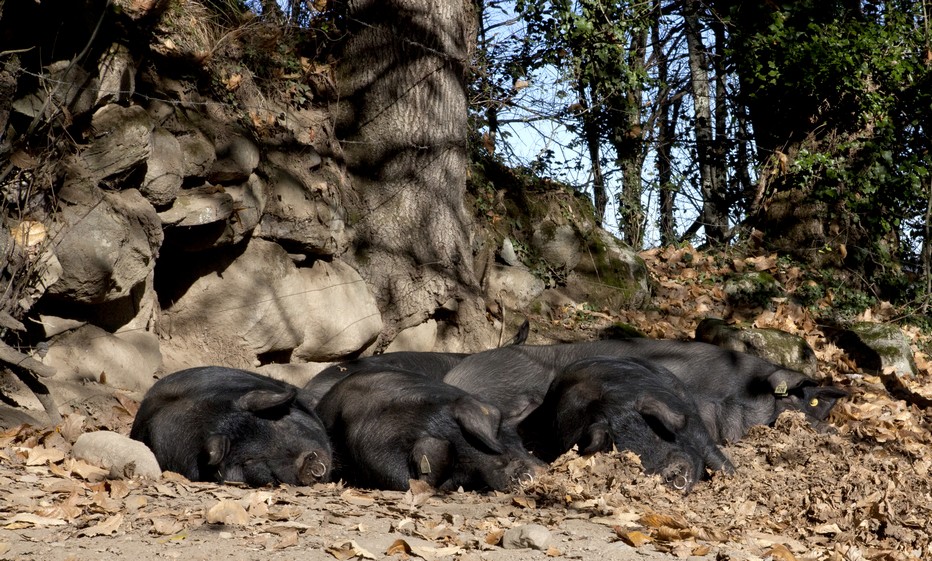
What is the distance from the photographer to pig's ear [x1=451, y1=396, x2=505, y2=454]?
194 inches

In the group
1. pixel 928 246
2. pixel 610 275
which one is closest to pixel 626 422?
pixel 610 275

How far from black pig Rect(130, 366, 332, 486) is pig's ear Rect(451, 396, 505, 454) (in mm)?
772

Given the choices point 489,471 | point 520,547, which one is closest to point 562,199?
point 489,471

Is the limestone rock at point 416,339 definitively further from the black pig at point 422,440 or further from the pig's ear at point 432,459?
the pig's ear at point 432,459

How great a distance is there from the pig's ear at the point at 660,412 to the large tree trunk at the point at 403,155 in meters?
3.17

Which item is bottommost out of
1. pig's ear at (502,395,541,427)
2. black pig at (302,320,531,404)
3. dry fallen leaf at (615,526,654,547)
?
dry fallen leaf at (615,526,654,547)

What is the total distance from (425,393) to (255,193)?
2.55 m

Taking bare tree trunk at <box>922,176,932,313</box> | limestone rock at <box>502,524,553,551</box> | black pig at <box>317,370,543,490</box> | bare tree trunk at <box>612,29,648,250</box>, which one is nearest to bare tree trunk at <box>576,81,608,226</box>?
bare tree trunk at <box>612,29,648,250</box>

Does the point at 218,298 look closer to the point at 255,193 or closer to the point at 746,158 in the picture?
the point at 255,193

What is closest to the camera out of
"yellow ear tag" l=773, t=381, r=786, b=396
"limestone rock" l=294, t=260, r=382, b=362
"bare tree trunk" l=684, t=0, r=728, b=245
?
"yellow ear tag" l=773, t=381, r=786, b=396

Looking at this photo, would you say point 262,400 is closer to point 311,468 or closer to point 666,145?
point 311,468

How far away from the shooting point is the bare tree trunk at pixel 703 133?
14.1 meters

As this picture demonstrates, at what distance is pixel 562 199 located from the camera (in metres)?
10.4

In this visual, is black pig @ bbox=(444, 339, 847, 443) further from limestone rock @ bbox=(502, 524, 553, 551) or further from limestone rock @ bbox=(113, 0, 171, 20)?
limestone rock @ bbox=(113, 0, 171, 20)
